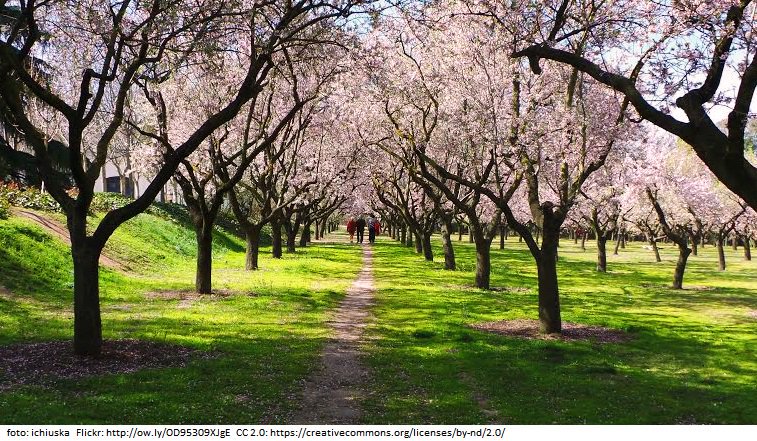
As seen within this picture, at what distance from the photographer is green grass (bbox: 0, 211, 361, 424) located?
8.88 m

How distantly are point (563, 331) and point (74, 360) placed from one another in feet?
38.6

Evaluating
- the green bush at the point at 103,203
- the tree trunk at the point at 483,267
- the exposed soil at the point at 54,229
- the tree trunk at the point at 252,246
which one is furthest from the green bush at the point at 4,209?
the tree trunk at the point at 483,267

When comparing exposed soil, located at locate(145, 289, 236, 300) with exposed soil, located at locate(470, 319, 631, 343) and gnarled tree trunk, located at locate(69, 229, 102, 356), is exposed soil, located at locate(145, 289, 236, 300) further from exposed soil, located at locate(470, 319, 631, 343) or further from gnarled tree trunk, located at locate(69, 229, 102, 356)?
gnarled tree trunk, located at locate(69, 229, 102, 356)

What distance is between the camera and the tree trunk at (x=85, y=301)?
1171cm

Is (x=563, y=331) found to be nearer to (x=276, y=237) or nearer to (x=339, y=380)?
(x=339, y=380)

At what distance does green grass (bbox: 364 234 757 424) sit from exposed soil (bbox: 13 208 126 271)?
10.5 metres

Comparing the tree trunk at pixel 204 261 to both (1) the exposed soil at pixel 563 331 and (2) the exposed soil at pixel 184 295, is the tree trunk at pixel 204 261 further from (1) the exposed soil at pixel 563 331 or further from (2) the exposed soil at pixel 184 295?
(1) the exposed soil at pixel 563 331

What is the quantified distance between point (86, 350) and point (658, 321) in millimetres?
16952

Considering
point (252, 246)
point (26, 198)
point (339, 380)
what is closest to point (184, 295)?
point (252, 246)

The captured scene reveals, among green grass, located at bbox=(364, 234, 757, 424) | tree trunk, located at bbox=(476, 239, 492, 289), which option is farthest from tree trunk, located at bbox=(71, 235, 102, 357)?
tree trunk, located at bbox=(476, 239, 492, 289)

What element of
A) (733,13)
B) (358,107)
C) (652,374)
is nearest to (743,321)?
(652,374)

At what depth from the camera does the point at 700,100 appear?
9.17 metres

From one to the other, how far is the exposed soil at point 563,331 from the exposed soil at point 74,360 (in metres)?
8.02

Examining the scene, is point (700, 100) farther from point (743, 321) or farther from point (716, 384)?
point (743, 321)
